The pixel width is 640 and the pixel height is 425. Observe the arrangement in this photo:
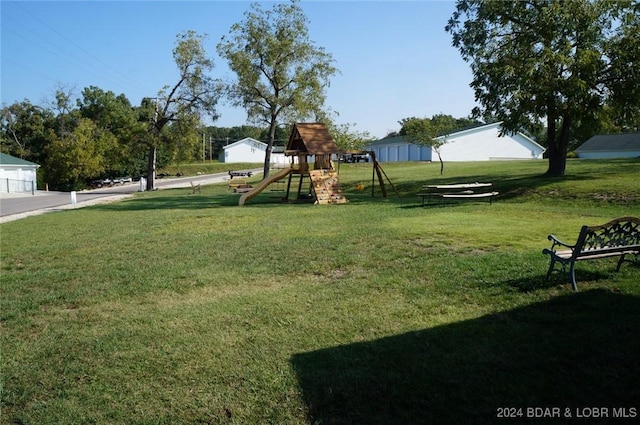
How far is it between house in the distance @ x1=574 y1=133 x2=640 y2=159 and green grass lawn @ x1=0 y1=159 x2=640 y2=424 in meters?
52.0

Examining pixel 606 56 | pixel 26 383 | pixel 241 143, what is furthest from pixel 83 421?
pixel 241 143

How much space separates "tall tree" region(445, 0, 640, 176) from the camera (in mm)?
19234

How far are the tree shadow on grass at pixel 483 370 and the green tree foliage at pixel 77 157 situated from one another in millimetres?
49327

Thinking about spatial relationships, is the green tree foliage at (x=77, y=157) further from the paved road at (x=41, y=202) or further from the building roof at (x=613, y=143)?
the building roof at (x=613, y=143)

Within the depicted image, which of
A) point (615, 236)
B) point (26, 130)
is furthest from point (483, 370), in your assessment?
point (26, 130)

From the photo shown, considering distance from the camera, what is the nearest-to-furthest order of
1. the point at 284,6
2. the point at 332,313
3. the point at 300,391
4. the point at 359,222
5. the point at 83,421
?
1. the point at 83,421
2. the point at 300,391
3. the point at 332,313
4. the point at 359,222
5. the point at 284,6

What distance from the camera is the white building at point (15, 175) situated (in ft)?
148

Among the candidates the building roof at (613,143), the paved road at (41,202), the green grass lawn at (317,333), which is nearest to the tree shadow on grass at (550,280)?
the green grass lawn at (317,333)

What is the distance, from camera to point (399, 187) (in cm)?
2856

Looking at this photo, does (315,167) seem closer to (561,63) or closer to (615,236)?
(561,63)

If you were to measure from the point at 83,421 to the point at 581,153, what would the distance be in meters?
64.9

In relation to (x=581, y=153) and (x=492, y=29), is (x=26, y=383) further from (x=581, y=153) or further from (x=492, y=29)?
(x=581, y=153)

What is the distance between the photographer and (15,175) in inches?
1839

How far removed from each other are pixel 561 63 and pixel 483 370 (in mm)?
18247
